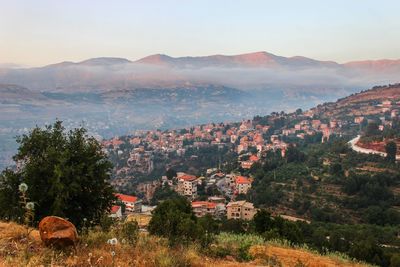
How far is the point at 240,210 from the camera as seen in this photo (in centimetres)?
4672

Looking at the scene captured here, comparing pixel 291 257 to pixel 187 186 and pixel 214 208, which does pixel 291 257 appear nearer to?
pixel 214 208

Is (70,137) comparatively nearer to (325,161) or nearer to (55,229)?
(55,229)

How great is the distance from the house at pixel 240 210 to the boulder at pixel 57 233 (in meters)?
40.7

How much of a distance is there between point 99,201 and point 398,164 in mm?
47245

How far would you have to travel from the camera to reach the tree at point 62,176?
10.5 m

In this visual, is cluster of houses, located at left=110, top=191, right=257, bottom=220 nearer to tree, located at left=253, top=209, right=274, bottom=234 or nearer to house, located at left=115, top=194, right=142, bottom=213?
house, located at left=115, top=194, right=142, bottom=213

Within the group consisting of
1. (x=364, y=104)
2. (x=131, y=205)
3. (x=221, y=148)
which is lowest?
(x=221, y=148)

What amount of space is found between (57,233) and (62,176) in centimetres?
474

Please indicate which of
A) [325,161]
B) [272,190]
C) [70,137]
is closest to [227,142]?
[325,161]

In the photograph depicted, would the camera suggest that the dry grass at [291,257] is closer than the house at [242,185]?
Yes

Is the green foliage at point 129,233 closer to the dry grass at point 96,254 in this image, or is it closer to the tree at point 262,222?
the dry grass at point 96,254

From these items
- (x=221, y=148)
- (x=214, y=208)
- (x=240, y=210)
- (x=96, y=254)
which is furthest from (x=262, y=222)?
(x=221, y=148)

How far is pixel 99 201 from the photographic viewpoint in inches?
454

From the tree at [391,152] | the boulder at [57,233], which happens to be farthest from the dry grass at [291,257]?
the tree at [391,152]
